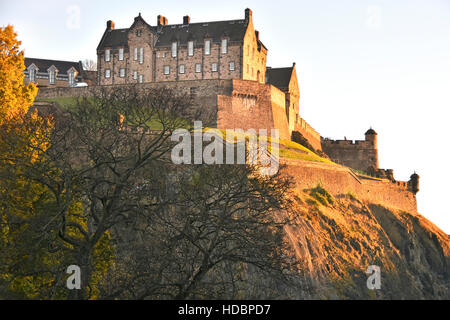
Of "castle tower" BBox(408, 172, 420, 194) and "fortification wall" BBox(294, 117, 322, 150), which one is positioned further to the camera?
"castle tower" BBox(408, 172, 420, 194)

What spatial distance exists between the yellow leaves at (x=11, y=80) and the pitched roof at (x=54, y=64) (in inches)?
1745

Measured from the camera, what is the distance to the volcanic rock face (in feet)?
149

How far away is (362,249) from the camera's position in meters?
54.0

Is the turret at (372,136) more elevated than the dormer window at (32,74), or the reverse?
the dormer window at (32,74)

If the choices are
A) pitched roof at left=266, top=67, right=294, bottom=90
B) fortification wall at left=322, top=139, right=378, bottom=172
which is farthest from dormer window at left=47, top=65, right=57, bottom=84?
fortification wall at left=322, top=139, right=378, bottom=172

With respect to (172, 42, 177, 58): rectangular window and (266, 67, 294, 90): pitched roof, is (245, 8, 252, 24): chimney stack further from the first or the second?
(266, 67, 294, 90): pitched roof

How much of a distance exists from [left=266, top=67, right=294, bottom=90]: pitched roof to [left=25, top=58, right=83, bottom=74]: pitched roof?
25.8 metres

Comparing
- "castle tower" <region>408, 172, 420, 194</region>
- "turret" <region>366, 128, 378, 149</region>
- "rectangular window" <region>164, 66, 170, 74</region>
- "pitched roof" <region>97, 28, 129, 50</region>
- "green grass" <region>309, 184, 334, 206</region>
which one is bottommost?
"green grass" <region>309, 184, 334, 206</region>

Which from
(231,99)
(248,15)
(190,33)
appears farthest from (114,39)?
(231,99)

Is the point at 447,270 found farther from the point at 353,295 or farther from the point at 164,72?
the point at 164,72

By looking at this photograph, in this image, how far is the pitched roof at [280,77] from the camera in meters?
75.9

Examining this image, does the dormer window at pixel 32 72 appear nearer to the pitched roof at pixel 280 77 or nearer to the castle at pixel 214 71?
the castle at pixel 214 71

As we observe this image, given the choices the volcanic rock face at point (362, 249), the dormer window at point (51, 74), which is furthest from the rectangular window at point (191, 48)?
the volcanic rock face at point (362, 249)
